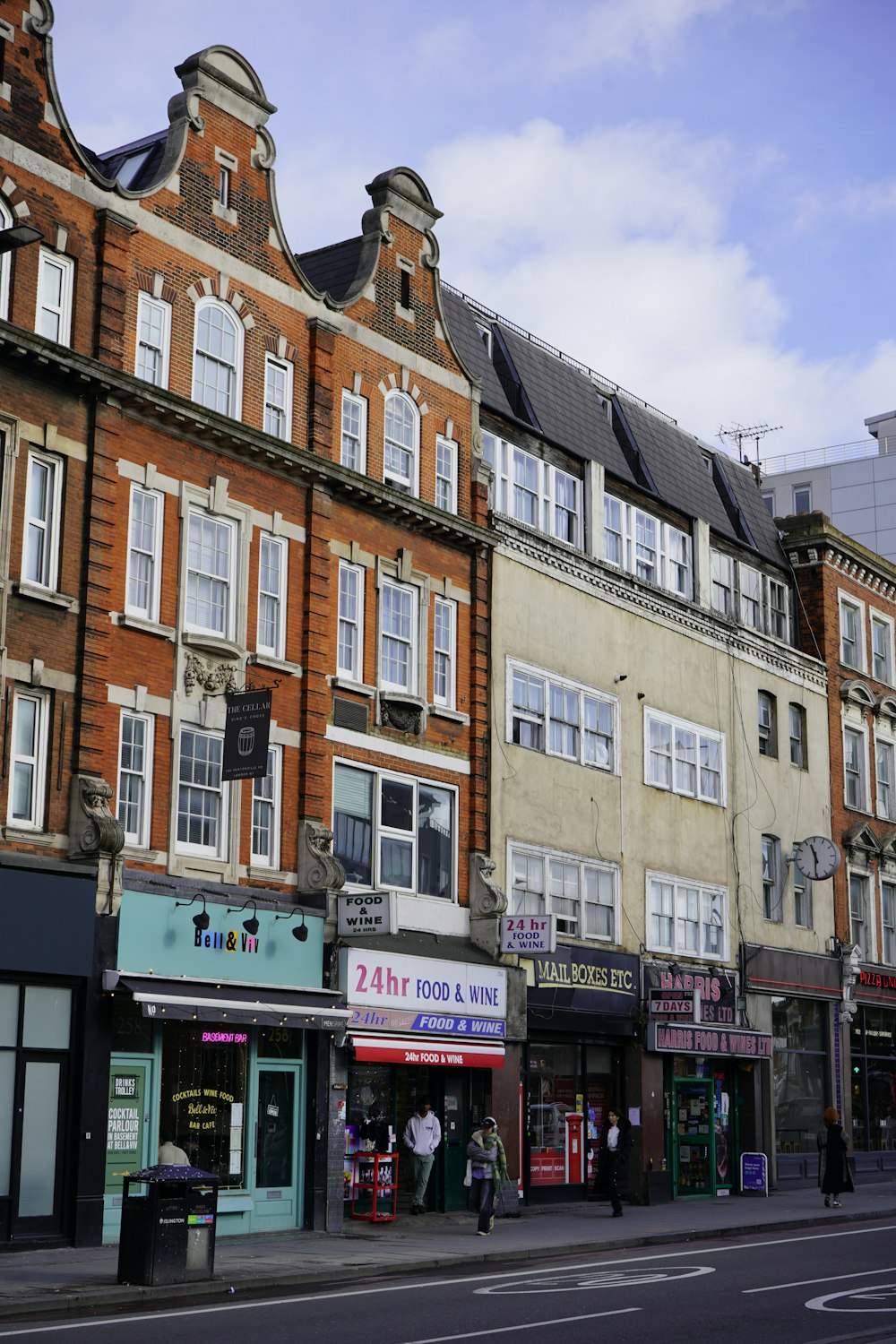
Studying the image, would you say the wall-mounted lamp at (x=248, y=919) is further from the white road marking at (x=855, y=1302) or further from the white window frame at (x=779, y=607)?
the white window frame at (x=779, y=607)

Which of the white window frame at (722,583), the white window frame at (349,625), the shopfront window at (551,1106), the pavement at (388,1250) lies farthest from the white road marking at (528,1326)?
the white window frame at (722,583)

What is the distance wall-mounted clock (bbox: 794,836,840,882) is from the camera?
39.5 meters

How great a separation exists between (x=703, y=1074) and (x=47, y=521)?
20.0 m

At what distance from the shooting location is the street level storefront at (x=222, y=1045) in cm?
2228

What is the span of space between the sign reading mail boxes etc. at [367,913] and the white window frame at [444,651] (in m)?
4.92

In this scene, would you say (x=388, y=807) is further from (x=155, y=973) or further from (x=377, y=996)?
(x=155, y=973)

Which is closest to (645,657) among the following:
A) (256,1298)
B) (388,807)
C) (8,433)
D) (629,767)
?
(629,767)

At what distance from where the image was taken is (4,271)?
74.1 ft

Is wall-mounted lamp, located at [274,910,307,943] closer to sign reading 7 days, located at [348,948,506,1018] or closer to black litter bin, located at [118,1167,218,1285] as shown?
sign reading 7 days, located at [348,948,506,1018]

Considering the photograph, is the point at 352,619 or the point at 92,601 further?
the point at 352,619

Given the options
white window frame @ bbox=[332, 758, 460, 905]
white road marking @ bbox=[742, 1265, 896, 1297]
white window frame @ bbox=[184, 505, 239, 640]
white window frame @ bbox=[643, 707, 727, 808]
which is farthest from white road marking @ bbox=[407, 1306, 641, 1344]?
white window frame @ bbox=[643, 707, 727, 808]

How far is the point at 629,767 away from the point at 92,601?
14.6m

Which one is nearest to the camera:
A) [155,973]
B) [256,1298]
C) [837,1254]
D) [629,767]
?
[256,1298]

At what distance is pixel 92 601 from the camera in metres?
23.0
